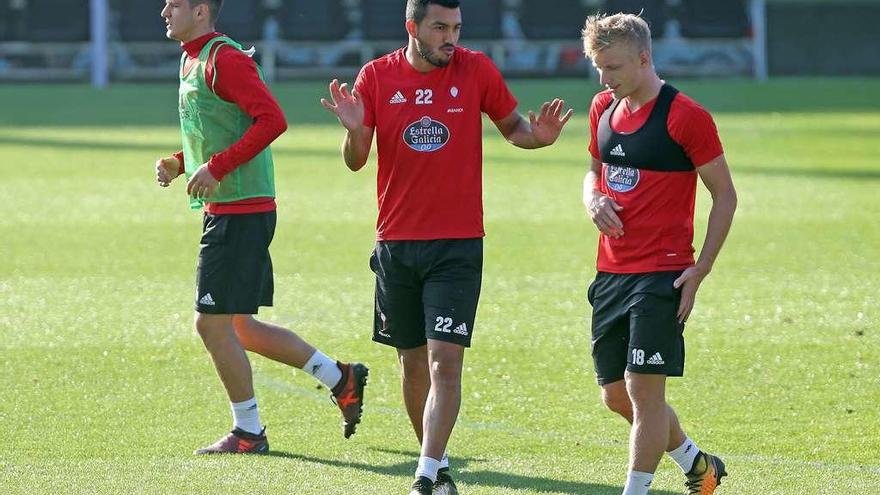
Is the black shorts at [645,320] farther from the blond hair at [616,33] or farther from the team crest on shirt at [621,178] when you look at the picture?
the blond hair at [616,33]

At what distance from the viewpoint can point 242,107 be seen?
7172 mm

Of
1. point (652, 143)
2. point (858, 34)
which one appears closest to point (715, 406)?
point (652, 143)

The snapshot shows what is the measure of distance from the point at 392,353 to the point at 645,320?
3.87 metres

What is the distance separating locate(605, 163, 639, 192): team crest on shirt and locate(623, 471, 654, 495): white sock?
1.13 metres

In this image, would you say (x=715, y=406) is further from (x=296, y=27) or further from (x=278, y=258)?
(x=296, y=27)

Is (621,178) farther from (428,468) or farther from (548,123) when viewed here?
(428,468)

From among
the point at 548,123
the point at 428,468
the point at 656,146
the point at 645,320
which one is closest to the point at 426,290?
the point at 428,468

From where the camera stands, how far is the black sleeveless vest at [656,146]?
239 inches

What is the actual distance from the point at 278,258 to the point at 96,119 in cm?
1219

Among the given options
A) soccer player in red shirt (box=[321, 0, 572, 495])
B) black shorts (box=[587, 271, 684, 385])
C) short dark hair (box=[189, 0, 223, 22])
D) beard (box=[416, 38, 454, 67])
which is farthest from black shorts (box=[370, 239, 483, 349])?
short dark hair (box=[189, 0, 223, 22])

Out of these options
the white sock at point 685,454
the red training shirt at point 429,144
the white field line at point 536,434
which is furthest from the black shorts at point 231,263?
the white sock at point 685,454

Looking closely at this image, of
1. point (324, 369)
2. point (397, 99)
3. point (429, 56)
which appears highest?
point (429, 56)

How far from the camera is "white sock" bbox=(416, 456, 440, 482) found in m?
6.32

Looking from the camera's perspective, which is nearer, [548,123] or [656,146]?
[656,146]
